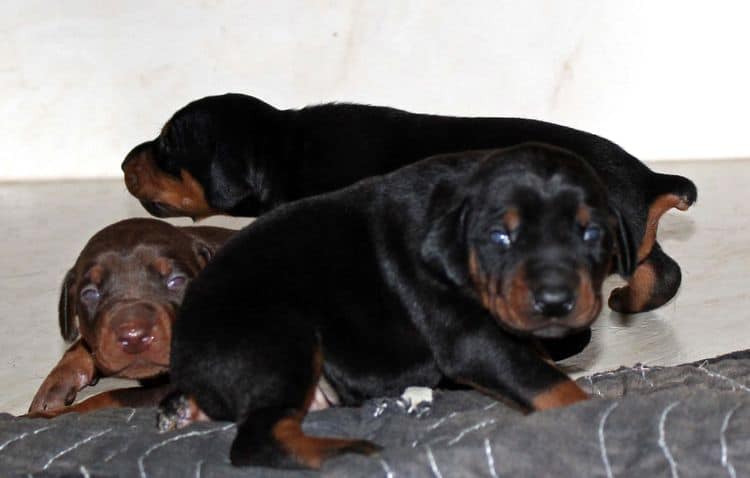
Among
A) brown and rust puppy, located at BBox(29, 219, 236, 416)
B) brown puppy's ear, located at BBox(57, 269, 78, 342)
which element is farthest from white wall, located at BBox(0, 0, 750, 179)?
brown puppy's ear, located at BBox(57, 269, 78, 342)

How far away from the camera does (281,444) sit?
3273 mm

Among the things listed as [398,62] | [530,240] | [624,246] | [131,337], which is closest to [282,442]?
[530,240]

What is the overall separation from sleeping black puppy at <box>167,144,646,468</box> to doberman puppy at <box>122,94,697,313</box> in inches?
48.3

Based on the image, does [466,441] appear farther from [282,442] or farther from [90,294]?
[90,294]

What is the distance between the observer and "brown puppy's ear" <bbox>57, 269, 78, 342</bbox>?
4.40m

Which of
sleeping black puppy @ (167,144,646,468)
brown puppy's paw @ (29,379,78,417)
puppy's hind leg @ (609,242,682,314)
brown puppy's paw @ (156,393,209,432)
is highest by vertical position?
sleeping black puppy @ (167,144,646,468)

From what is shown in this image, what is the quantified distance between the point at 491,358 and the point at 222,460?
2.52 feet

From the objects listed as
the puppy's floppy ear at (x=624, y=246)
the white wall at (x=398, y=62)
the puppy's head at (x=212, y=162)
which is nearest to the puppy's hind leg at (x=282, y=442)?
the puppy's floppy ear at (x=624, y=246)

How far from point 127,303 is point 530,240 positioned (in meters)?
1.37

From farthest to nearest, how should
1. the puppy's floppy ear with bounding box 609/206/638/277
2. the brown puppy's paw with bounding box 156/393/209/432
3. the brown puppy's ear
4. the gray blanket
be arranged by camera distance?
1. the brown puppy's ear
2. the brown puppy's paw with bounding box 156/393/209/432
3. the puppy's floppy ear with bounding box 609/206/638/277
4. the gray blanket

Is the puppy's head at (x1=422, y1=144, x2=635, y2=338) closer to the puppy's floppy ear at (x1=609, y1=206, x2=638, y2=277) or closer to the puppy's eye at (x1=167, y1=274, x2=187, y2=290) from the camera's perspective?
the puppy's floppy ear at (x1=609, y1=206, x2=638, y2=277)

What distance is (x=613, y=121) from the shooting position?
9023 mm

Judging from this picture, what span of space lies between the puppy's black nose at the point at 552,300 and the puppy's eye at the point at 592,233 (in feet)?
0.77

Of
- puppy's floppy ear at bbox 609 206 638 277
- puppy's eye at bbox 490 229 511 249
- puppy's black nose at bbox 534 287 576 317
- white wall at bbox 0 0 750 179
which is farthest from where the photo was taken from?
white wall at bbox 0 0 750 179
